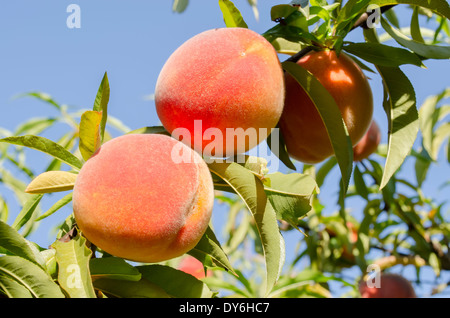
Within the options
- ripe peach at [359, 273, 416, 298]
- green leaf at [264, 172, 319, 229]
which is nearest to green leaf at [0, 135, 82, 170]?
green leaf at [264, 172, 319, 229]

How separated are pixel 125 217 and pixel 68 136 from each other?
49.2 inches

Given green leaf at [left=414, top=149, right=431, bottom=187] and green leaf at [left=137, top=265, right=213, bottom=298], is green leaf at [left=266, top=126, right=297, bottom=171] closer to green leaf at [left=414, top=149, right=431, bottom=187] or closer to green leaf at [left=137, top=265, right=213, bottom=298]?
green leaf at [left=137, top=265, right=213, bottom=298]

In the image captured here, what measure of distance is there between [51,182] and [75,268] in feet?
0.57

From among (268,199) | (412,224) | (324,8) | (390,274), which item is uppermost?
→ (324,8)

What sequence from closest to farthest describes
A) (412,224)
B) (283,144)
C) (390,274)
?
(283,144) → (412,224) → (390,274)

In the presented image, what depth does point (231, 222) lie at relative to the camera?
2.51 metres

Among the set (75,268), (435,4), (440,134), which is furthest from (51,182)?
(440,134)

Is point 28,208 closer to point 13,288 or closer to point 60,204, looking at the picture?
point 60,204

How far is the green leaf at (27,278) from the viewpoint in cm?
73

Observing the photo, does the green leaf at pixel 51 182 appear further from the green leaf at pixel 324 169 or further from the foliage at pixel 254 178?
the green leaf at pixel 324 169

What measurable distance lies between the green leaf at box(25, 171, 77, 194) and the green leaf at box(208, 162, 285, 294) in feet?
0.84

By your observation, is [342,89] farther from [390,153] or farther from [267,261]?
[267,261]

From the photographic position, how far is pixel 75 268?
73cm
